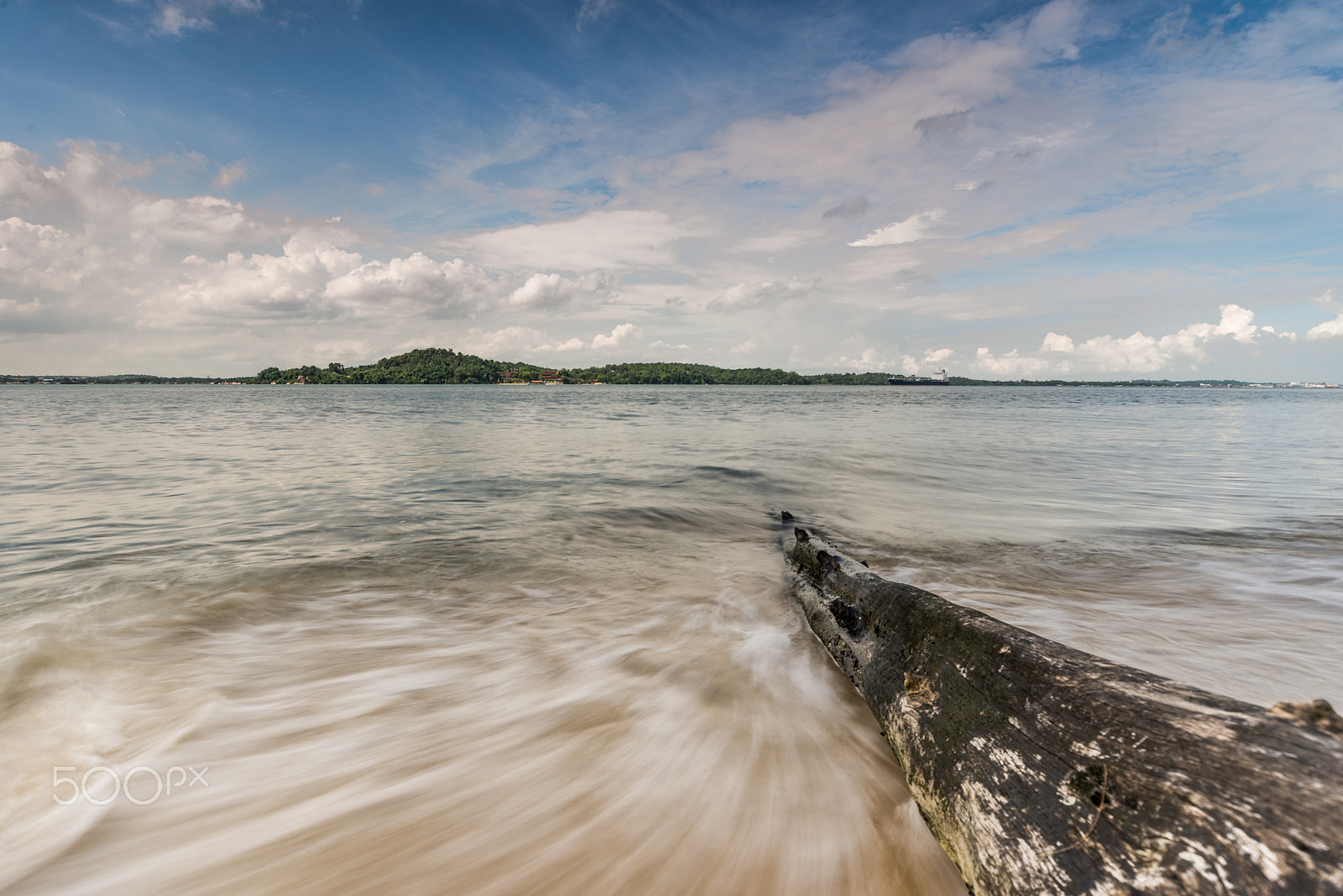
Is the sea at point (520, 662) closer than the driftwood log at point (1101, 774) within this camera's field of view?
No

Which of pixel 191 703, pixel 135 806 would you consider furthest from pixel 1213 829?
pixel 191 703

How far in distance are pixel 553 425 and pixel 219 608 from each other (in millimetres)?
23829

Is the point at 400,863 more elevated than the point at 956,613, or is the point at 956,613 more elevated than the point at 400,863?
the point at 956,613

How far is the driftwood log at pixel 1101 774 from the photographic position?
4.54 ft

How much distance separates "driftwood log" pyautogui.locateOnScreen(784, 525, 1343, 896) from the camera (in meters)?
1.38

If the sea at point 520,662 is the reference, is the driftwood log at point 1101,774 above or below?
above

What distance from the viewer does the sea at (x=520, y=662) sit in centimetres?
242

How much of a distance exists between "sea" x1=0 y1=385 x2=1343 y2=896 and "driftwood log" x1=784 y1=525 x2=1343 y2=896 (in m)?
0.43

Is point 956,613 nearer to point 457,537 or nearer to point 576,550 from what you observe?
point 576,550

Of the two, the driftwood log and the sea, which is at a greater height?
the driftwood log

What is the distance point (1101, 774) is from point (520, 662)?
3.64 metres

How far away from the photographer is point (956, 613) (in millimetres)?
2797

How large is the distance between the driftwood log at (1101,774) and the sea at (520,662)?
1.40ft

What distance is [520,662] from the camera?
433 cm
